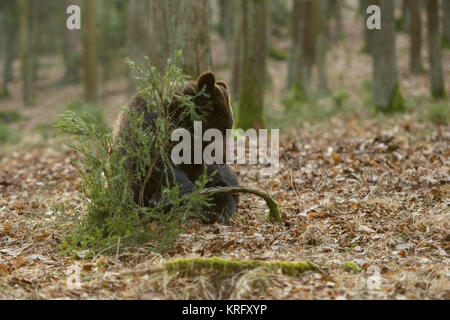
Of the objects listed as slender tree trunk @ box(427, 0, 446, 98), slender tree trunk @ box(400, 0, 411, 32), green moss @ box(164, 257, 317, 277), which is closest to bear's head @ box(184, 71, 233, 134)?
green moss @ box(164, 257, 317, 277)

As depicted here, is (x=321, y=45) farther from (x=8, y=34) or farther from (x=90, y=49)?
(x=8, y=34)

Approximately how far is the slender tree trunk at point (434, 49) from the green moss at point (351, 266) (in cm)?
1208

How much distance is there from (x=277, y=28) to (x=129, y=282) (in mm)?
38368

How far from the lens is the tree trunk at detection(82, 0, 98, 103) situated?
19.3 metres

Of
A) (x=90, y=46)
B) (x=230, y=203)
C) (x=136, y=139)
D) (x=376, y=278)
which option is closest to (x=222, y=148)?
(x=230, y=203)

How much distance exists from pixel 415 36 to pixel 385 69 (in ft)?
31.2

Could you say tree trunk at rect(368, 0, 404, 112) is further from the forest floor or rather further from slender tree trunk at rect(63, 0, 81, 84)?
slender tree trunk at rect(63, 0, 81, 84)

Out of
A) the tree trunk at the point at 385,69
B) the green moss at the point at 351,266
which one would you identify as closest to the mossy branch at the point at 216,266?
the green moss at the point at 351,266

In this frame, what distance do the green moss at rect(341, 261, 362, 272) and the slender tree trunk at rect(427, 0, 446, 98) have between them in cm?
1208

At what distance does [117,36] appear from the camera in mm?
33281

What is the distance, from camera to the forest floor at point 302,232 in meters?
3.88

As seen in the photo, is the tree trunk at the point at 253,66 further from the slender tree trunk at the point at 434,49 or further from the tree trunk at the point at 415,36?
the tree trunk at the point at 415,36
